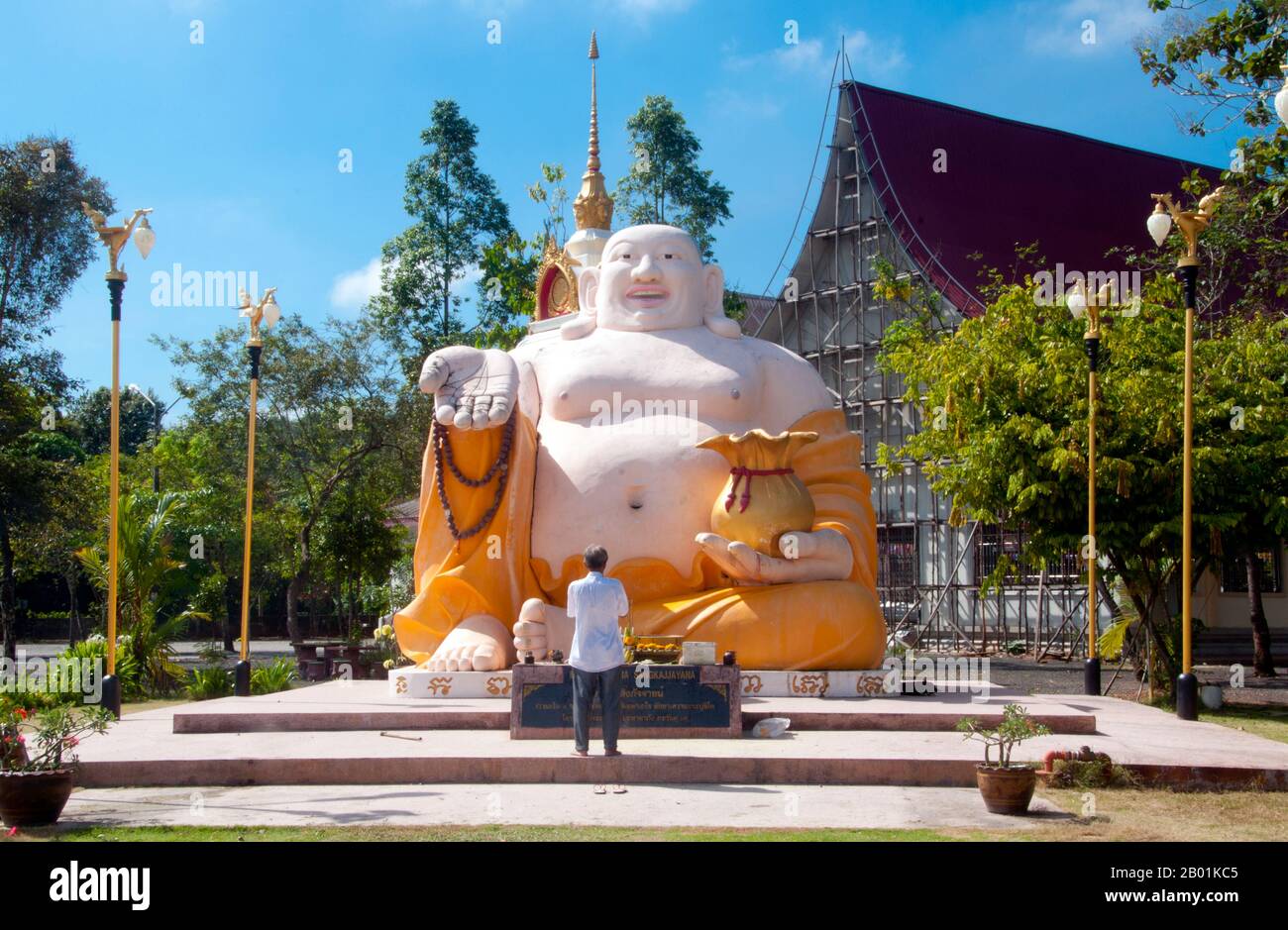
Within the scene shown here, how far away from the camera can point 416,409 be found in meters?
23.6

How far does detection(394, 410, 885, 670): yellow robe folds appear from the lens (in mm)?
9773

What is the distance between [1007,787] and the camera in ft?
21.0

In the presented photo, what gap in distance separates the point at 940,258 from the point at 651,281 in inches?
650

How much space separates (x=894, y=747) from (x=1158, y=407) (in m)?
6.87

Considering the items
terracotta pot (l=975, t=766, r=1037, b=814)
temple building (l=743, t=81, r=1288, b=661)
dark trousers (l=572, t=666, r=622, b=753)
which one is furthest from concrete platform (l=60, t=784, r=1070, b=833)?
temple building (l=743, t=81, r=1288, b=661)

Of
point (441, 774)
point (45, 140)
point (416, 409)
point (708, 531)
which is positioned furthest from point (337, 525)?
point (441, 774)

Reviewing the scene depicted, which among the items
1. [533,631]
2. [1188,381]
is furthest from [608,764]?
[1188,381]

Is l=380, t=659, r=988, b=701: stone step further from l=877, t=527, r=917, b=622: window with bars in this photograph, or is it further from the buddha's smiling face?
l=877, t=527, r=917, b=622: window with bars

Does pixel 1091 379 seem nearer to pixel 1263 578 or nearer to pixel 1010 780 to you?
pixel 1010 780

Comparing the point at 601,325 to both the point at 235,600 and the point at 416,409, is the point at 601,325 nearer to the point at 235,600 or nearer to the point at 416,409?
the point at 416,409

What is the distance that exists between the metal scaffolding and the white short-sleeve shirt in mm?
16017

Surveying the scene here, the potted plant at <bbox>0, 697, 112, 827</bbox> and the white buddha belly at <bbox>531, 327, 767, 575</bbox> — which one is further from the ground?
the white buddha belly at <bbox>531, 327, 767, 575</bbox>

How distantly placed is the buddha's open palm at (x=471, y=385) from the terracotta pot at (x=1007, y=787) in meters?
5.12

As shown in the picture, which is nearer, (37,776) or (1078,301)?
(37,776)
